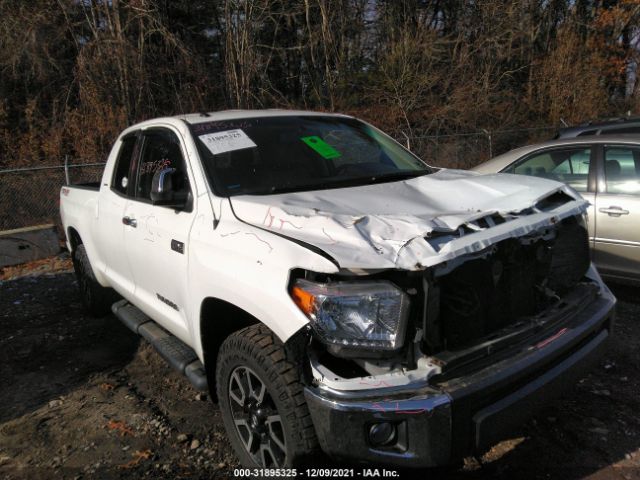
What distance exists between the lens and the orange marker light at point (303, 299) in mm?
2186

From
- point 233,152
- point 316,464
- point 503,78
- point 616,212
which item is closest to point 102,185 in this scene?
point 233,152

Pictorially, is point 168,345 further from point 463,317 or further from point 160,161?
point 463,317

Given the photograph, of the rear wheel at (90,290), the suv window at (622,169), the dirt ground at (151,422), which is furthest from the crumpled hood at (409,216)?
the rear wheel at (90,290)

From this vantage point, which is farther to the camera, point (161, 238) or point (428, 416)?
point (161, 238)

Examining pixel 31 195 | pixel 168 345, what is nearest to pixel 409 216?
pixel 168 345

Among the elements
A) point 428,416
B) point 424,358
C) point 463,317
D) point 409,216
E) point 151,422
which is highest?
point 409,216

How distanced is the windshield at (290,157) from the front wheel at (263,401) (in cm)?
96

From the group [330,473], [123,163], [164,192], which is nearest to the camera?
[330,473]

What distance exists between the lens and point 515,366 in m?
2.28

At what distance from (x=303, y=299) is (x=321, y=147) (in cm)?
167

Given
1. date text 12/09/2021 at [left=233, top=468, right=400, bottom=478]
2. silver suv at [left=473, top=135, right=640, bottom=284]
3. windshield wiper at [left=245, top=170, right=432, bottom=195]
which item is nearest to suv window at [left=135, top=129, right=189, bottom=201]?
windshield wiper at [left=245, top=170, right=432, bottom=195]

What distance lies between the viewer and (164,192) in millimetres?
3168

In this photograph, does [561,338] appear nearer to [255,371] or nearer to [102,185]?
[255,371]

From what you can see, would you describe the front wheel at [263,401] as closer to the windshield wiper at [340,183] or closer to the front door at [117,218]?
the windshield wiper at [340,183]
